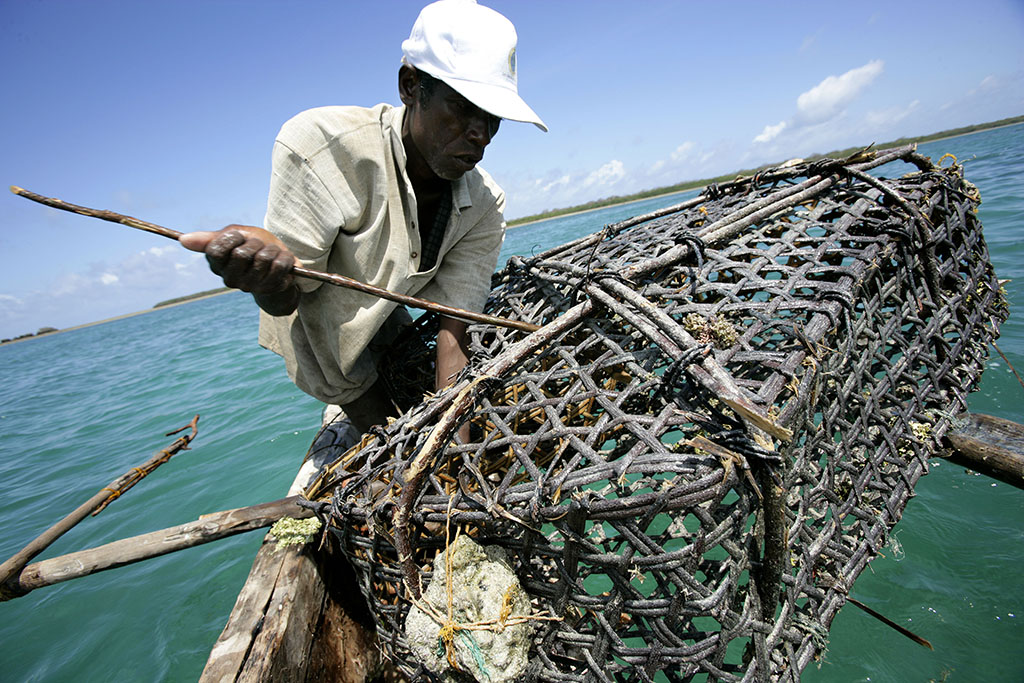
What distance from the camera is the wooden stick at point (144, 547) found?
1.93 m

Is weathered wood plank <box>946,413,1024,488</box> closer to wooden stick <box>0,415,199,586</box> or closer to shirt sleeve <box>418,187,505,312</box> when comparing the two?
shirt sleeve <box>418,187,505,312</box>

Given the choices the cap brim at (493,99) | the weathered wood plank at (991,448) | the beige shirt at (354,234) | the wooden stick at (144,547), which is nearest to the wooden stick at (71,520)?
the wooden stick at (144,547)

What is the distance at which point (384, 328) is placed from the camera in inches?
117

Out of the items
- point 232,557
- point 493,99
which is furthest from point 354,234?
point 232,557

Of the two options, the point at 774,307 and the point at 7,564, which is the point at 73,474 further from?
the point at 774,307

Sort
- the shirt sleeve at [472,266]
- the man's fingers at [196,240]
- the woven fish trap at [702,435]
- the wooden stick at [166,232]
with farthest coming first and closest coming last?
1. the shirt sleeve at [472,266]
2. the man's fingers at [196,240]
3. the wooden stick at [166,232]
4. the woven fish trap at [702,435]

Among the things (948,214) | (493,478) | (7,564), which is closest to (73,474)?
(7,564)

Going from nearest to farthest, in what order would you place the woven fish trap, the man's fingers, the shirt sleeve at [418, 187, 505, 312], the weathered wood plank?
the woven fish trap, the man's fingers, the weathered wood plank, the shirt sleeve at [418, 187, 505, 312]

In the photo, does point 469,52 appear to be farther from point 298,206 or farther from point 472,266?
point 472,266

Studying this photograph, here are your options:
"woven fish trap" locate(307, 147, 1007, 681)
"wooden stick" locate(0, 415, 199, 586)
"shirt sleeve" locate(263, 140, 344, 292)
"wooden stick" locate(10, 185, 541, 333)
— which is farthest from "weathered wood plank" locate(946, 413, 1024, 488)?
"wooden stick" locate(0, 415, 199, 586)

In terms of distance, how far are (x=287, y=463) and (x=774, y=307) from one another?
541 centimetres

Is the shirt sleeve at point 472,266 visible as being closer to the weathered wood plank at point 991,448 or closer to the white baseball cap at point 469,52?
the white baseball cap at point 469,52

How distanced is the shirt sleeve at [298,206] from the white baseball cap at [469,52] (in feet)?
2.12

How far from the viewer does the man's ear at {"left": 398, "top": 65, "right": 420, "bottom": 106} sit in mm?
2039
